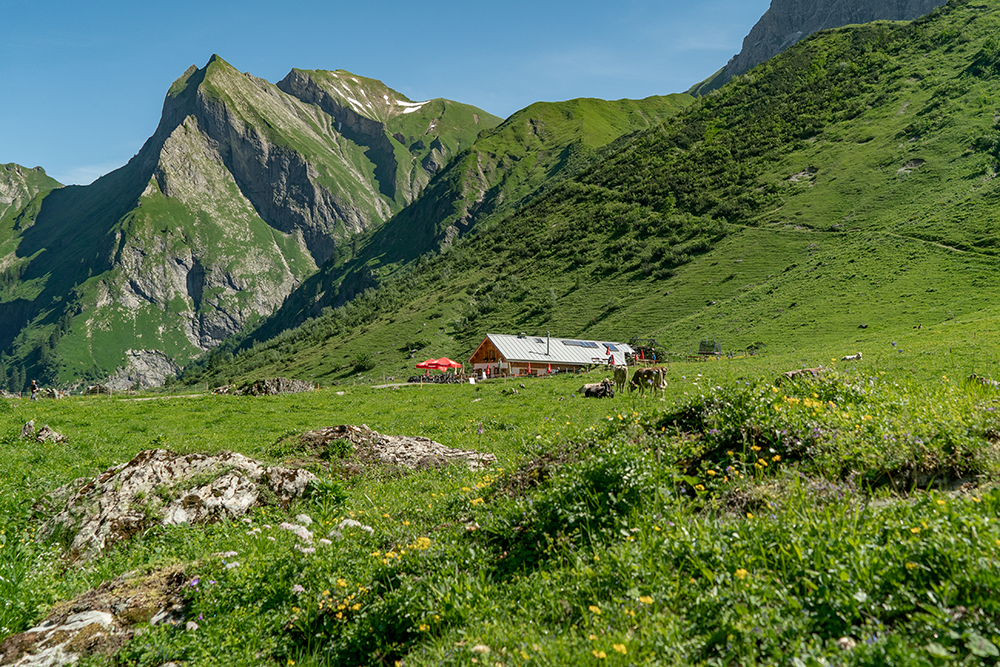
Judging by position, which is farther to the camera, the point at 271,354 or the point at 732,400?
the point at 271,354

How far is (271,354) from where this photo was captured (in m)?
183

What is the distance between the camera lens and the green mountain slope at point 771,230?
63.8 metres

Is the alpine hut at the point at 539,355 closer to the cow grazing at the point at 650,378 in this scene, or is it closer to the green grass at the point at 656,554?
the cow grazing at the point at 650,378

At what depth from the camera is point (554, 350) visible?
7912 cm

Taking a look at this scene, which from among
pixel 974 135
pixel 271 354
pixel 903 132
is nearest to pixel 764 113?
pixel 903 132

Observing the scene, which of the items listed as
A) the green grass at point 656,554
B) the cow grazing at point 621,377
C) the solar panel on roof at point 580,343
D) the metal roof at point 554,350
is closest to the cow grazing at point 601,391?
the cow grazing at point 621,377

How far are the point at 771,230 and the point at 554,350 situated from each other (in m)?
52.4

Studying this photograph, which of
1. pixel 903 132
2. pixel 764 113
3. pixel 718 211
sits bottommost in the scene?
pixel 718 211

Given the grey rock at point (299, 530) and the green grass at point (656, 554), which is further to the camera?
the grey rock at point (299, 530)

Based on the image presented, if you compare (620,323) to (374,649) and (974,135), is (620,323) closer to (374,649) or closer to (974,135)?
(974,135)

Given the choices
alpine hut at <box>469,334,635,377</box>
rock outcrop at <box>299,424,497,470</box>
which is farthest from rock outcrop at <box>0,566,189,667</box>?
alpine hut at <box>469,334,635,377</box>

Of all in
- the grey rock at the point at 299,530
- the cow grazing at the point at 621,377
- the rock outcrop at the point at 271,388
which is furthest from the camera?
the rock outcrop at the point at 271,388

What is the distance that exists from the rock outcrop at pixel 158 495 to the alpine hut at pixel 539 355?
64.0 m

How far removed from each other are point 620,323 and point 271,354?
135680 mm
